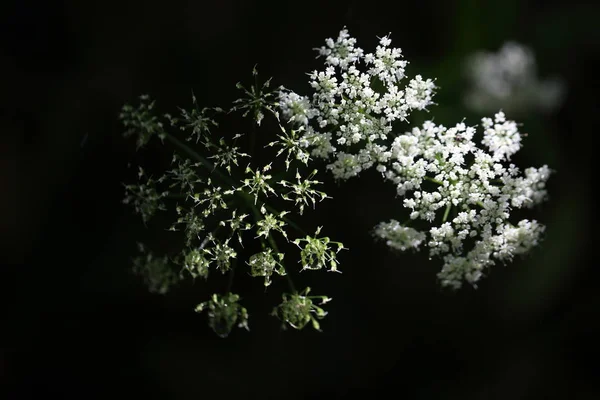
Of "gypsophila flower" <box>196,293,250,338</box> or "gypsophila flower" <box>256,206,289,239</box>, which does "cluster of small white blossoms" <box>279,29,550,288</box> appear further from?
"gypsophila flower" <box>196,293,250,338</box>

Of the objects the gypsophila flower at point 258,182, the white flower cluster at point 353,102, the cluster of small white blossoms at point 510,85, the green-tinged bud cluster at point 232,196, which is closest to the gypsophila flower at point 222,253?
the green-tinged bud cluster at point 232,196

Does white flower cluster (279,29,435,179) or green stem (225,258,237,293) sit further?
green stem (225,258,237,293)

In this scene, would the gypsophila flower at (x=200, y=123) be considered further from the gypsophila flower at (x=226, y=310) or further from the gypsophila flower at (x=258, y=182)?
the gypsophila flower at (x=226, y=310)

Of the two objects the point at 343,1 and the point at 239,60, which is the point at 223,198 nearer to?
the point at 239,60

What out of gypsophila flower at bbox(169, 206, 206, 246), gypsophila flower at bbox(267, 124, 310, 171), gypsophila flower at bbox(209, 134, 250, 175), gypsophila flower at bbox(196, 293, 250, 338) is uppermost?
gypsophila flower at bbox(267, 124, 310, 171)

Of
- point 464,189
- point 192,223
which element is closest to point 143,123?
point 192,223

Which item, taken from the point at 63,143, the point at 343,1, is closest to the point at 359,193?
the point at 343,1

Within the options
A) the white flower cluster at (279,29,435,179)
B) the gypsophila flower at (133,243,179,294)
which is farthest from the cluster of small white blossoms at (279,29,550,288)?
the gypsophila flower at (133,243,179,294)

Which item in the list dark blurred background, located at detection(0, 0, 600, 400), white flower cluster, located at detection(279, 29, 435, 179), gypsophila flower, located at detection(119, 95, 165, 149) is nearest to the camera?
white flower cluster, located at detection(279, 29, 435, 179)
